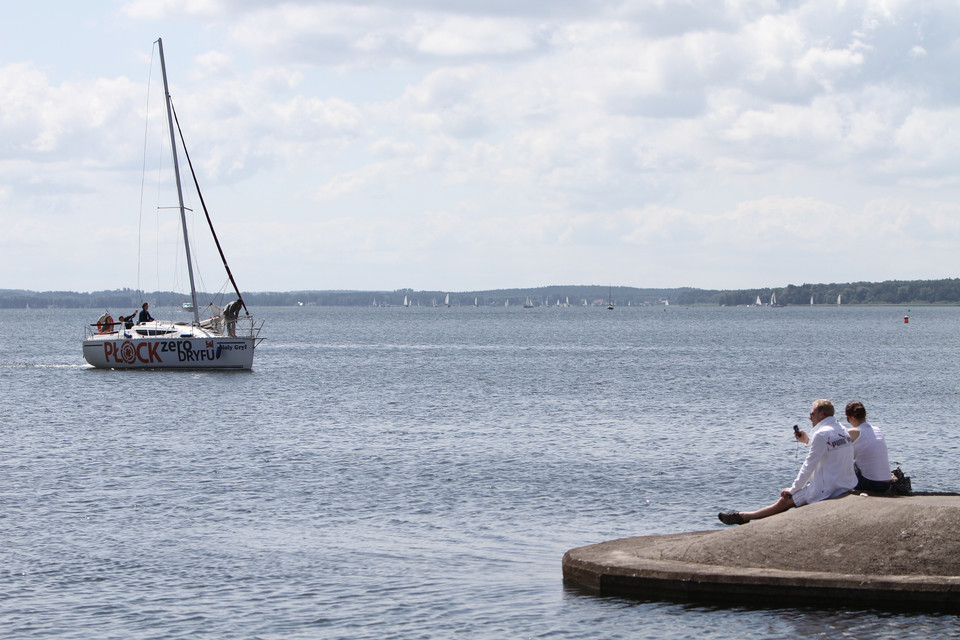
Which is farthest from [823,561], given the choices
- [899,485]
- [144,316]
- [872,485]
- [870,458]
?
[144,316]

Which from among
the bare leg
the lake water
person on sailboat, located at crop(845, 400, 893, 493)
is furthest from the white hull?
person on sailboat, located at crop(845, 400, 893, 493)

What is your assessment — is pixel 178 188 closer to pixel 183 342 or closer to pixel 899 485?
pixel 183 342

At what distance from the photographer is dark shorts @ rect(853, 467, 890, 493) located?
602 inches

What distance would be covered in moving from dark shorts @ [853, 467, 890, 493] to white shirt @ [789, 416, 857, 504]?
0.29 metres

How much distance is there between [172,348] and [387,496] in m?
41.0

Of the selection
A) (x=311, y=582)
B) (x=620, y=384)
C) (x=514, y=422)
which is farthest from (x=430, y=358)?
(x=311, y=582)

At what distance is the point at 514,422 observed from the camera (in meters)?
39.0

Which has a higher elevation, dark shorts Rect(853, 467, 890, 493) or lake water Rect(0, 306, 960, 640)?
dark shorts Rect(853, 467, 890, 493)

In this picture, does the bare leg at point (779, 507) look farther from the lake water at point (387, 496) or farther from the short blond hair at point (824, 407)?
the lake water at point (387, 496)

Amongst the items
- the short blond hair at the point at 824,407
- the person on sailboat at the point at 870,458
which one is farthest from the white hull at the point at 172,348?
the short blond hair at the point at 824,407

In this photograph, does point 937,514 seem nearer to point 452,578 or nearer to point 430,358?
point 452,578

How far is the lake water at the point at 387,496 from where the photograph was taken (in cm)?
1434

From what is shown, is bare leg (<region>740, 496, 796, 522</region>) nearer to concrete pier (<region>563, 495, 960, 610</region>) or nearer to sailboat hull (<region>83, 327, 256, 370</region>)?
concrete pier (<region>563, 495, 960, 610</region>)

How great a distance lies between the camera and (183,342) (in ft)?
202
